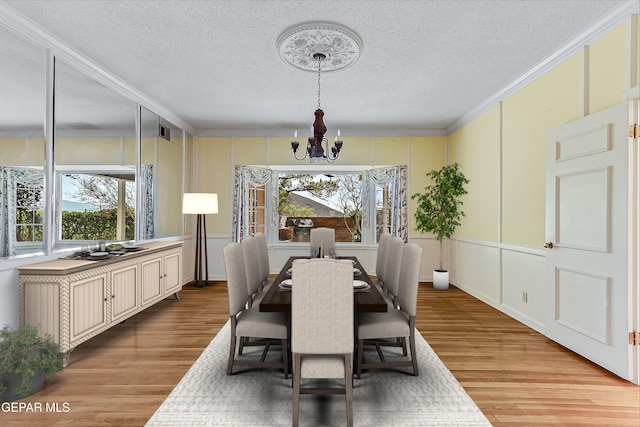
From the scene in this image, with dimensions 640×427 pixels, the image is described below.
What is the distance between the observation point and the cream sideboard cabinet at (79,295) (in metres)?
2.64

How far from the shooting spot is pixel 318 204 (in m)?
6.83

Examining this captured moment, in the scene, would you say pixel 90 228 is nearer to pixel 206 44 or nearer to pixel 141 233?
pixel 141 233

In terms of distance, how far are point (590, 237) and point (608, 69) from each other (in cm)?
137

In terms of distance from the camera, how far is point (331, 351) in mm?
1986

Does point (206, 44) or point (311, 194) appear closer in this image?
point (206, 44)

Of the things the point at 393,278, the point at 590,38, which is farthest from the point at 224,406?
the point at 590,38

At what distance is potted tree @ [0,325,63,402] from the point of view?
7.31 ft

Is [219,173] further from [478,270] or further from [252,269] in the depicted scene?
[478,270]

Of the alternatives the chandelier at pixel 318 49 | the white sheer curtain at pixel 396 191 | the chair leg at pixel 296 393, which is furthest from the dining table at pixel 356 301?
the white sheer curtain at pixel 396 191

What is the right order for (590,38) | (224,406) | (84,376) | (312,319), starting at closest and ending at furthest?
(312,319) → (224,406) → (84,376) → (590,38)

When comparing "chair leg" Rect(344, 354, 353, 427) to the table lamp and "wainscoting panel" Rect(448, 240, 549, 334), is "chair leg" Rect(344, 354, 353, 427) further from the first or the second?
the table lamp

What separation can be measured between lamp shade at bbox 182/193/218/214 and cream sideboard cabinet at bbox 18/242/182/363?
5.06 ft

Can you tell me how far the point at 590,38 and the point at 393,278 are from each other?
271 cm

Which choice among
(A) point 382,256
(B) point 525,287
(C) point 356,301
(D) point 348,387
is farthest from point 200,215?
(B) point 525,287
